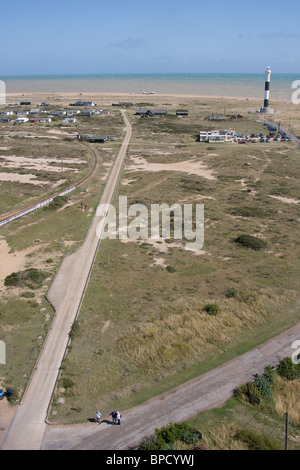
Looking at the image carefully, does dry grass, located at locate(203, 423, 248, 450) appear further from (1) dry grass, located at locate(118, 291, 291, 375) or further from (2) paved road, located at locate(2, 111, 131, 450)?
(2) paved road, located at locate(2, 111, 131, 450)

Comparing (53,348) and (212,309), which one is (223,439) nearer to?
(212,309)

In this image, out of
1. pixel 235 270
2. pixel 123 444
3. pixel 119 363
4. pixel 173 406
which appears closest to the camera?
pixel 123 444

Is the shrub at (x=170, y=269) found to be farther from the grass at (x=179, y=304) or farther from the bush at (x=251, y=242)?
the bush at (x=251, y=242)

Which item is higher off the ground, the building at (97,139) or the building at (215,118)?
the building at (215,118)

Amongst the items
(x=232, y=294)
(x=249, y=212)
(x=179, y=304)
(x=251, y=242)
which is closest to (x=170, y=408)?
(x=179, y=304)

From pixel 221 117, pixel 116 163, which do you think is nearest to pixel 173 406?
pixel 116 163

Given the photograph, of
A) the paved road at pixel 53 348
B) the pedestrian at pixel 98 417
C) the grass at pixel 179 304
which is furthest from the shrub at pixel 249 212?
the pedestrian at pixel 98 417
